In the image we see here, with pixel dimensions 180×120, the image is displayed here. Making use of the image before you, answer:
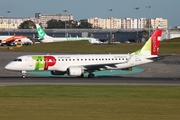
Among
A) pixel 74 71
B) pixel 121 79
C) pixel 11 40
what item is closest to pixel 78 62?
pixel 74 71

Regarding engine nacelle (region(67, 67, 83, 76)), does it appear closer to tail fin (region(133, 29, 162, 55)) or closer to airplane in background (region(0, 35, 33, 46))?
tail fin (region(133, 29, 162, 55))

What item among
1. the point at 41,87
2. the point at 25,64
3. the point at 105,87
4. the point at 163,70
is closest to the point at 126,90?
the point at 105,87

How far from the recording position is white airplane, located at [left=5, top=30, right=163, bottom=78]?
167 ft

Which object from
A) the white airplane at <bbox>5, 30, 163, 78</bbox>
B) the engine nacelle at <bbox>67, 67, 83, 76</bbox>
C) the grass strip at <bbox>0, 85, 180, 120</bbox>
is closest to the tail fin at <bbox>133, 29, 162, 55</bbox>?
the white airplane at <bbox>5, 30, 163, 78</bbox>

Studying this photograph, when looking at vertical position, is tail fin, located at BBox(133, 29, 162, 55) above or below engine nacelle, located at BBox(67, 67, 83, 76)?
above

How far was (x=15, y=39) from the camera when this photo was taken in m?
154

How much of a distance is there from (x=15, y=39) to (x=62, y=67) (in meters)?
104

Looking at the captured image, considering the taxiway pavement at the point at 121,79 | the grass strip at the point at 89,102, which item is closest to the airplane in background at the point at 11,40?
the taxiway pavement at the point at 121,79

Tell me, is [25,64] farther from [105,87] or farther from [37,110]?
[37,110]

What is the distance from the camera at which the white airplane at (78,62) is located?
50.8m

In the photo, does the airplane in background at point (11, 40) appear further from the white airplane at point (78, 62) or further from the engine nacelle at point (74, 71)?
the engine nacelle at point (74, 71)

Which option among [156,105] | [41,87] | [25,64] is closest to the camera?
[156,105]

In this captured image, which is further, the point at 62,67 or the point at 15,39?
the point at 15,39

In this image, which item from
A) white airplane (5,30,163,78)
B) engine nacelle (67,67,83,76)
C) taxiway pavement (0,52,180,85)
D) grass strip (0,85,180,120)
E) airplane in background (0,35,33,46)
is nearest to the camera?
grass strip (0,85,180,120)
